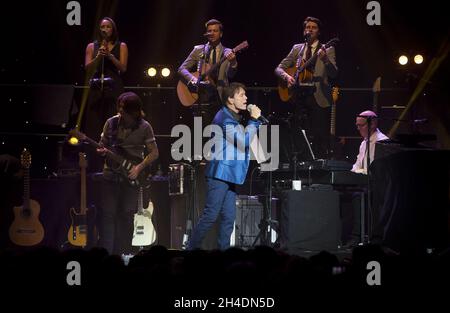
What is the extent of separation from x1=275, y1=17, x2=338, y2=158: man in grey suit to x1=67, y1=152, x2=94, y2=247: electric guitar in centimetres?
292

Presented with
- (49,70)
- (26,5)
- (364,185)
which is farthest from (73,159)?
Result: (364,185)

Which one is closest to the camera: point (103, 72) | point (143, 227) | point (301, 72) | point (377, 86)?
point (103, 72)

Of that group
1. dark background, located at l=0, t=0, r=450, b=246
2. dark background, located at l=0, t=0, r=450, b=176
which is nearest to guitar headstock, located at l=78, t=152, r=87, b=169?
dark background, located at l=0, t=0, r=450, b=246

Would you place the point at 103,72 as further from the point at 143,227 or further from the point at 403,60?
the point at 403,60

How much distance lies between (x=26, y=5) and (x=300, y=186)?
18.6ft

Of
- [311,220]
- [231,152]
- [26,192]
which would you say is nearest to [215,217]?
[231,152]

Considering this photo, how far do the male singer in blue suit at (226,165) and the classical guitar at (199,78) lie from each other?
78.1 inches

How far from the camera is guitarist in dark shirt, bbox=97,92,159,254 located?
8.41 meters

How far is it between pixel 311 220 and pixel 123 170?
238 cm

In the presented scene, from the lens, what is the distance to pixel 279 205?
948 centimetres

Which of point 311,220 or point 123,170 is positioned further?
point 311,220

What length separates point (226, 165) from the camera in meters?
7.85

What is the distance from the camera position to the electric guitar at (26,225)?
31.1 feet
